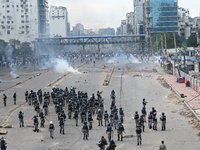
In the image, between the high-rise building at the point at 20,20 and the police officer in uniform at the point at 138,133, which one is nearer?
the police officer in uniform at the point at 138,133

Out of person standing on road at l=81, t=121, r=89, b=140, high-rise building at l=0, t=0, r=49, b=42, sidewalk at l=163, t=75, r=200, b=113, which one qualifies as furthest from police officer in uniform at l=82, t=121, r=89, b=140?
high-rise building at l=0, t=0, r=49, b=42

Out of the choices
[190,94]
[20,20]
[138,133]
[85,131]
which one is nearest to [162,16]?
[20,20]

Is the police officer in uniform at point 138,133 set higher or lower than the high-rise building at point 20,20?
lower

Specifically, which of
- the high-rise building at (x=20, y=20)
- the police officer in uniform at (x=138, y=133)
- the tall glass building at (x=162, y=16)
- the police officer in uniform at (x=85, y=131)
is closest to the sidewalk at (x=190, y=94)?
the police officer in uniform at (x=138, y=133)

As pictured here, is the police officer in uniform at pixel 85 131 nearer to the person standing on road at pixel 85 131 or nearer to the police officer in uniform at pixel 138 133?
the person standing on road at pixel 85 131

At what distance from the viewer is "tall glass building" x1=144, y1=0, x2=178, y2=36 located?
135m

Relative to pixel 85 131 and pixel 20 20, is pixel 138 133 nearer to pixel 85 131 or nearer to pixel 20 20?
pixel 85 131

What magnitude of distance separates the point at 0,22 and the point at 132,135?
381 ft

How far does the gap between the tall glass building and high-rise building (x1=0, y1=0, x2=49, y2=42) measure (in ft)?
164

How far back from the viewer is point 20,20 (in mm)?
124875

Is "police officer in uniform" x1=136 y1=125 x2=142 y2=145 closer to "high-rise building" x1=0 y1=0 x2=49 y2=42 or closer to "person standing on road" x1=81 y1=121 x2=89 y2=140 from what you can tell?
"person standing on road" x1=81 y1=121 x2=89 y2=140

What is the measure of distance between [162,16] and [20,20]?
Answer: 2468 inches

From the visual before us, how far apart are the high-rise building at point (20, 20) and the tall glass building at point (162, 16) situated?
50.1 meters

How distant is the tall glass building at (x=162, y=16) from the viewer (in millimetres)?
135125
